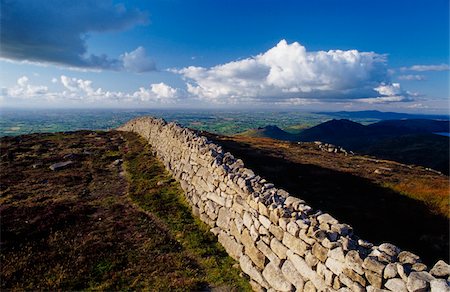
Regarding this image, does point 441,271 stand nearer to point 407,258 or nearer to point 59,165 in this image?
point 407,258

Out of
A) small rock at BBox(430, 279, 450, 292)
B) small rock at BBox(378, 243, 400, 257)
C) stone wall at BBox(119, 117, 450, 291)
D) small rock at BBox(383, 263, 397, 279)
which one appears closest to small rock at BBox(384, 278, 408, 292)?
stone wall at BBox(119, 117, 450, 291)

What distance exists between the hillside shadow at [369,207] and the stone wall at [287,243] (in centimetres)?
911

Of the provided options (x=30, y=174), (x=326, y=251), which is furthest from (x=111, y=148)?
(x=326, y=251)

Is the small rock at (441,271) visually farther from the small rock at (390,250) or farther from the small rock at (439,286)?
the small rock at (390,250)

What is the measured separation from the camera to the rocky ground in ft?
41.5

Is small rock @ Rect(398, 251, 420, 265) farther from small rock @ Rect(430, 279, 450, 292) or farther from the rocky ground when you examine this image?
the rocky ground

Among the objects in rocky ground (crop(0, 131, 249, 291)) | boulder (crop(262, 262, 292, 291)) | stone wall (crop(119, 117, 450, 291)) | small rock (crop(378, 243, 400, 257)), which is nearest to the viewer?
stone wall (crop(119, 117, 450, 291))

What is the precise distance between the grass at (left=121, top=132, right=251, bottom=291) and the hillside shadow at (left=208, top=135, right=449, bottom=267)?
31.5ft

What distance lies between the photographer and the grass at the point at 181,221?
13.2 meters

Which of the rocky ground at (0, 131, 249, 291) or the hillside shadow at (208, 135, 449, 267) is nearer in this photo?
the rocky ground at (0, 131, 249, 291)

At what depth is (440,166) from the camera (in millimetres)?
126000

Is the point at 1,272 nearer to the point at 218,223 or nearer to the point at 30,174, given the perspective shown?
the point at 218,223

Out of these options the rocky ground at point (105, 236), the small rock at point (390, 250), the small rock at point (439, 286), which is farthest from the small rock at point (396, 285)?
the rocky ground at point (105, 236)

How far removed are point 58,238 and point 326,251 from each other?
13527 mm
